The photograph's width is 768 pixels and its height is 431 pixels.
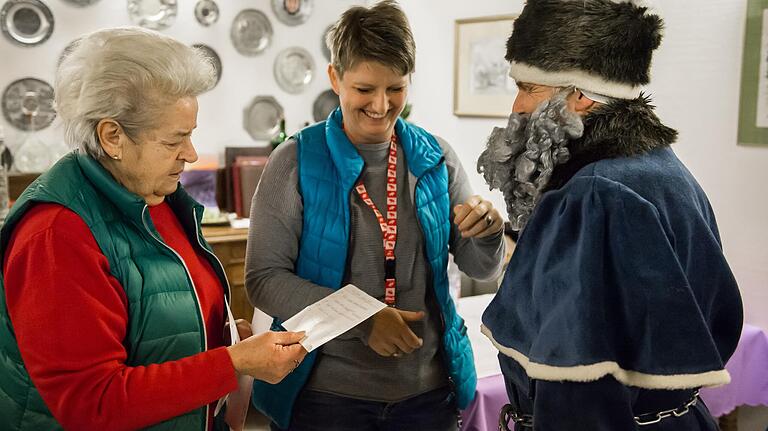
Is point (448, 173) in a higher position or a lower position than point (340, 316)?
higher

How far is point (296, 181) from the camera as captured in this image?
5.50 ft

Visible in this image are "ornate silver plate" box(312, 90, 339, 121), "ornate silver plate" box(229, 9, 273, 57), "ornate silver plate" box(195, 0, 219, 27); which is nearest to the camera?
"ornate silver plate" box(195, 0, 219, 27)

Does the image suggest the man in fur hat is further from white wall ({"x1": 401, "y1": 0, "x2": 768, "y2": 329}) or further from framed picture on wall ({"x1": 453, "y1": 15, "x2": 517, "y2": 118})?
framed picture on wall ({"x1": 453, "y1": 15, "x2": 517, "y2": 118})

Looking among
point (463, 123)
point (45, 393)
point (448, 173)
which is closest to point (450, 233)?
point (448, 173)

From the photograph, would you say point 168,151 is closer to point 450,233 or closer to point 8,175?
point 450,233

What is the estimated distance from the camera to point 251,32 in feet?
14.2

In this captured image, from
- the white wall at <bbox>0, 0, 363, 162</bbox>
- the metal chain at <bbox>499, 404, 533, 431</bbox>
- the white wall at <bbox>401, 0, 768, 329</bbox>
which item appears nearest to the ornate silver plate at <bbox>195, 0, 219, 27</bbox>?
the white wall at <bbox>0, 0, 363, 162</bbox>

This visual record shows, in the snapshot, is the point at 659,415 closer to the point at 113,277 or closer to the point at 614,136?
the point at 614,136

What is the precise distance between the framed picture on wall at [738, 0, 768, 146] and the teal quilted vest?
61.4 inches

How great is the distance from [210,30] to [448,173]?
2.86m

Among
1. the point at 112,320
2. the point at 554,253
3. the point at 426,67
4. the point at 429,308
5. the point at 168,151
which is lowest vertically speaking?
the point at 429,308

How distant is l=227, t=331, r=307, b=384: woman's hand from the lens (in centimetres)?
131

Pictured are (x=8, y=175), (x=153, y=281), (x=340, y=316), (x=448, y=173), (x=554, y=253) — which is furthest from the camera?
(x=8, y=175)

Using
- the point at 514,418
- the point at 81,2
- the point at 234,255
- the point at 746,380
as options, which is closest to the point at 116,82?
the point at 514,418
